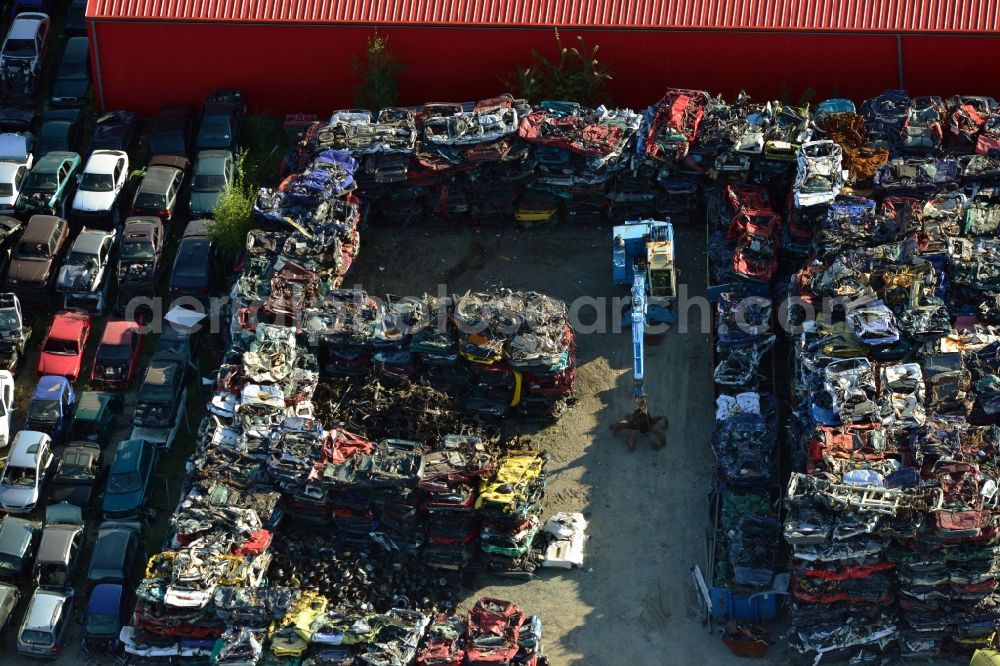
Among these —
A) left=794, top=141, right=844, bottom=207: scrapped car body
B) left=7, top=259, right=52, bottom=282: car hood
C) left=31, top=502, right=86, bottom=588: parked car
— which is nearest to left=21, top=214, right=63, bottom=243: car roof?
left=7, top=259, right=52, bottom=282: car hood

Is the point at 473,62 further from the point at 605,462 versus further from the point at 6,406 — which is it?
the point at 6,406

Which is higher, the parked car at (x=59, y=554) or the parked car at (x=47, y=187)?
the parked car at (x=47, y=187)

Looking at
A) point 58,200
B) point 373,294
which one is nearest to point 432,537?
point 373,294

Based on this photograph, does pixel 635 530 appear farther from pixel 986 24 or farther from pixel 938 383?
pixel 986 24

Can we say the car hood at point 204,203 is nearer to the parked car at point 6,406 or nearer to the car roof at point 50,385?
the car roof at point 50,385

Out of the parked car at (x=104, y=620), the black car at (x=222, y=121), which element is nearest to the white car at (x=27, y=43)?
the black car at (x=222, y=121)

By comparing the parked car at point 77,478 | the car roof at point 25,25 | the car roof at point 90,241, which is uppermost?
the car roof at point 25,25

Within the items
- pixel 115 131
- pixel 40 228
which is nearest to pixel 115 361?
pixel 40 228

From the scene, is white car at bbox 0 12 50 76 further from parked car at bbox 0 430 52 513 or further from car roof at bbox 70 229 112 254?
parked car at bbox 0 430 52 513
